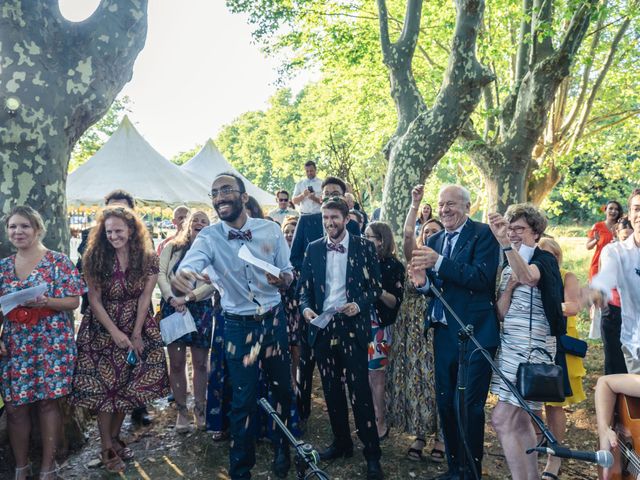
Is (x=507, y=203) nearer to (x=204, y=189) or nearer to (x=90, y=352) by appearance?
(x=90, y=352)

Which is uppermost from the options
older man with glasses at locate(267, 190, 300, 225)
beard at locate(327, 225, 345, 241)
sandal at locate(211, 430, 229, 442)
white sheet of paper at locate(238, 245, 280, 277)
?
older man with glasses at locate(267, 190, 300, 225)

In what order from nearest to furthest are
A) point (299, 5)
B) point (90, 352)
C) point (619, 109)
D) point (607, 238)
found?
1. point (90, 352)
2. point (607, 238)
3. point (299, 5)
4. point (619, 109)

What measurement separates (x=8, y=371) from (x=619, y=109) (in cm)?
1701

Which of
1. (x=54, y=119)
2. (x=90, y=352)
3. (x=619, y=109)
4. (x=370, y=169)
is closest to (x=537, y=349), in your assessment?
(x=90, y=352)

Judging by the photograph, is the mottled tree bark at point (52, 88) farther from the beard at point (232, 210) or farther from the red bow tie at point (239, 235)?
the red bow tie at point (239, 235)

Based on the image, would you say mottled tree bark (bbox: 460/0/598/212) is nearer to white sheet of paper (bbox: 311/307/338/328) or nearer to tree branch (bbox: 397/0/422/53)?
tree branch (bbox: 397/0/422/53)

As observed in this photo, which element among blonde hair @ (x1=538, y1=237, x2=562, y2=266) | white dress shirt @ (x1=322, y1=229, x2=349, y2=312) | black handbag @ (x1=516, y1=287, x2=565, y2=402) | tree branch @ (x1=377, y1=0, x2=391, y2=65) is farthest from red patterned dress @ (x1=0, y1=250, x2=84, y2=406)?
tree branch @ (x1=377, y1=0, x2=391, y2=65)

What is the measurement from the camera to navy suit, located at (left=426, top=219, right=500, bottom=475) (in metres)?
3.58

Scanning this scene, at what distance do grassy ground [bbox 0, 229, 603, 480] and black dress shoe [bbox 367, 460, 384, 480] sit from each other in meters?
0.11

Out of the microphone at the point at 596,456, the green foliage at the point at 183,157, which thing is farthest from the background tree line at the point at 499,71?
the green foliage at the point at 183,157

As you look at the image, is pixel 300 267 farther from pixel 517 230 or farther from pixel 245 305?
pixel 517 230

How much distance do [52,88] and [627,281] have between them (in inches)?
197

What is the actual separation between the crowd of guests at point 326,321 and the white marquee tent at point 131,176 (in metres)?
8.60

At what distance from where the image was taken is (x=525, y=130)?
9.29 metres
